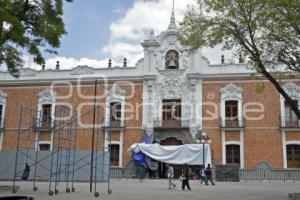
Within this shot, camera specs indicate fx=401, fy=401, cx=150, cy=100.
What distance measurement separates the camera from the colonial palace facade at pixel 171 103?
26562mm

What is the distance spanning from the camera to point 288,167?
25.9 metres

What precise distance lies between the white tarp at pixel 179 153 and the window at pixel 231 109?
3848mm

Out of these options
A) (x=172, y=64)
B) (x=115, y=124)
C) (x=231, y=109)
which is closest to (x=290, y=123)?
(x=231, y=109)

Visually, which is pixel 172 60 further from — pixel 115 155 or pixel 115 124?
pixel 115 155

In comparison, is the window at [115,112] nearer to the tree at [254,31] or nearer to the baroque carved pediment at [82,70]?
the baroque carved pediment at [82,70]

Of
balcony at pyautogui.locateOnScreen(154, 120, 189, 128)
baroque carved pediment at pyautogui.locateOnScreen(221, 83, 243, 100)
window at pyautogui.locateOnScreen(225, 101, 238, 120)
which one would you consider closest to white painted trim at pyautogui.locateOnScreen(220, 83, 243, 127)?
baroque carved pediment at pyautogui.locateOnScreen(221, 83, 243, 100)

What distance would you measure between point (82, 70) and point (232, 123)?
38.5 feet

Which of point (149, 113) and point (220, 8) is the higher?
point (220, 8)

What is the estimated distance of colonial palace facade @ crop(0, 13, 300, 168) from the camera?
26.6 meters

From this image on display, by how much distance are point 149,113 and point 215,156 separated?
17.8ft

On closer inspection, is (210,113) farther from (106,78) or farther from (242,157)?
(106,78)

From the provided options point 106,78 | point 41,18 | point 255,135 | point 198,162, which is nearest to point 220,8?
point 41,18

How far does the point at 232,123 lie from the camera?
27.1 meters

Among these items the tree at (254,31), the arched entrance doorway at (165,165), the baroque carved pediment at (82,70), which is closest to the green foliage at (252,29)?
the tree at (254,31)
